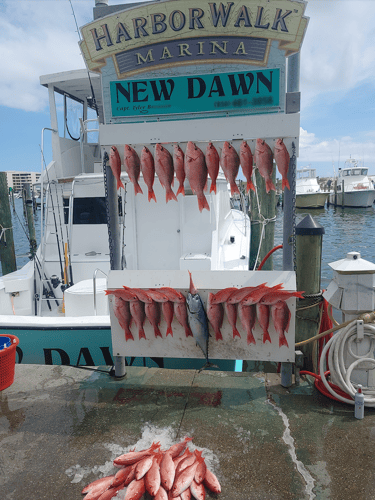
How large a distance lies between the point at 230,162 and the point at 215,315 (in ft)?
4.69

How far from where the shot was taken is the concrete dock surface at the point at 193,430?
96.8 inches

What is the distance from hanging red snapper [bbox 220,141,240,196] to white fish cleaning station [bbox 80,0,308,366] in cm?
5

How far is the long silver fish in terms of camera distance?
3.32 meters

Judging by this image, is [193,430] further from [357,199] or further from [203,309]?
[357,199]

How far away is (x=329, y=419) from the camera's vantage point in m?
3.11

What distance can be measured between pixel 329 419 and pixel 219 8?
3.75 m

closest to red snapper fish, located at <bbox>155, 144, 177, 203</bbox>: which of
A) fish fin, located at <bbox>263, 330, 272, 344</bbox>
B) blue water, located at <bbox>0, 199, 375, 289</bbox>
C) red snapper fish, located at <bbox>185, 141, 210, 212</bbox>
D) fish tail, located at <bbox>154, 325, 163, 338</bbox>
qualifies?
red snapper fish, located at <bbox>185, 141, 210, 212</bbox>

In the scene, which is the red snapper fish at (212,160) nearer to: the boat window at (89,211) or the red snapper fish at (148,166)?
the red snapper fish at (148,166)

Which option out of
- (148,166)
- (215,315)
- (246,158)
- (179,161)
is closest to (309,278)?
(215,315)

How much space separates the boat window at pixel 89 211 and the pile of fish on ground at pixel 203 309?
3.73 metres

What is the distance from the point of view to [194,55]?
3311mm

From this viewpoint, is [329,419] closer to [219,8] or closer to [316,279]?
[316,279]

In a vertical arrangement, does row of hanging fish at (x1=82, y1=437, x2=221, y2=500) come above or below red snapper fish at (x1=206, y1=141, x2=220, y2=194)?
below

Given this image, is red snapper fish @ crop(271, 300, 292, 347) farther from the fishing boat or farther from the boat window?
the boat window
